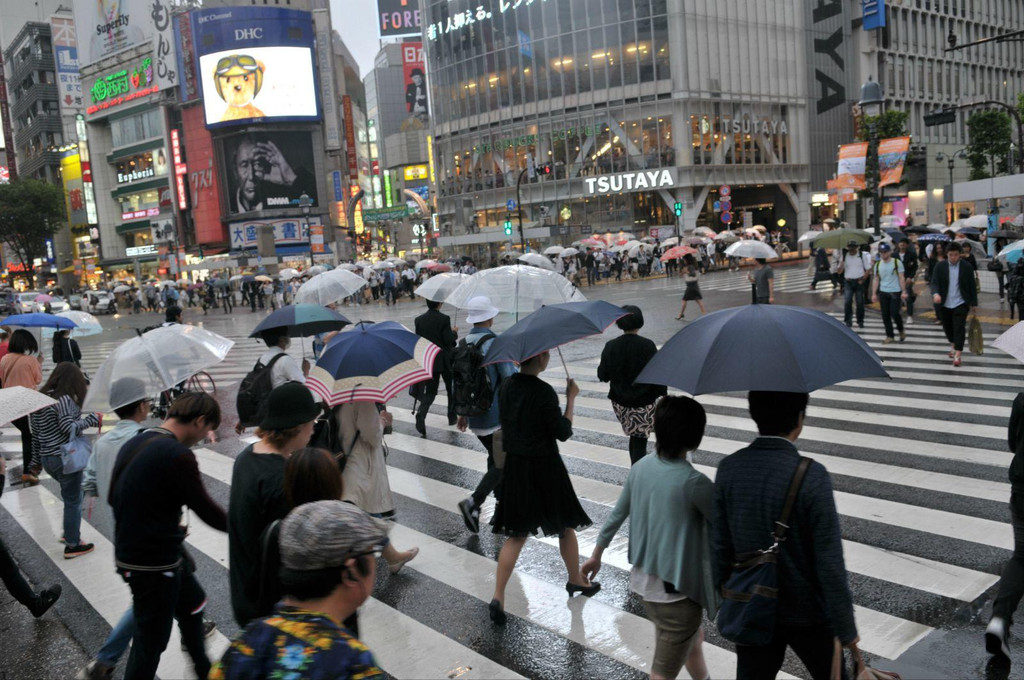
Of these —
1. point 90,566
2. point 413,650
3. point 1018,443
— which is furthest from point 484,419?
point 1018,443

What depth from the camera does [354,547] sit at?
2.20m

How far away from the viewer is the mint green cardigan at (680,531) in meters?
3.47

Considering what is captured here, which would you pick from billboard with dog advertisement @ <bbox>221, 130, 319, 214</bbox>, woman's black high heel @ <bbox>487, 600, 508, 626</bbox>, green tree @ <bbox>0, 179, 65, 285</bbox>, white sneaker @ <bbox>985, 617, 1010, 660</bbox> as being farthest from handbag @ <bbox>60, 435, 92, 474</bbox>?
green tree @ <bbox>0, 179, 65, 285</bbox>

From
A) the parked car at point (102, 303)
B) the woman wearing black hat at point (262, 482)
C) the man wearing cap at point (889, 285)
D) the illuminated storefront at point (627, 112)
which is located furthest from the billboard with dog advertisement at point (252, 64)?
the woman wearing black hat at point (262, 482)

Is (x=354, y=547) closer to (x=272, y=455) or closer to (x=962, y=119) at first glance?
(x=272, y=455)

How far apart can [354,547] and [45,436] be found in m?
6.16

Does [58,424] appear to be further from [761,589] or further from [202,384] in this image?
[202,384]

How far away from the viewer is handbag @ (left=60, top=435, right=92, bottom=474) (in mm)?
6746

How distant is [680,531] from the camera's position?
11.5ft

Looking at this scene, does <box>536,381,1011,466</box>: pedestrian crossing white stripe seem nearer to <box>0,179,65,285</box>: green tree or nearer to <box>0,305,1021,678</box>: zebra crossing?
<box>0,305,1021,678</box>: zebra crossing

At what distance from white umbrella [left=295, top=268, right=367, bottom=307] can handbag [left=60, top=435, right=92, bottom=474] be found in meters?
4.31

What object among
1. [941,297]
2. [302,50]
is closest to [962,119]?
[302,50]

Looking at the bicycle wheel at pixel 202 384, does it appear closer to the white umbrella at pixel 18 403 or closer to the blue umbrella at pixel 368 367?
the white umbrella at pixel 18 403

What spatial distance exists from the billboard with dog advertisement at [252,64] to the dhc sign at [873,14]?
161 feet
